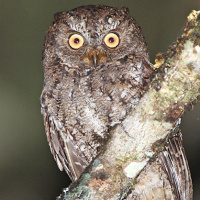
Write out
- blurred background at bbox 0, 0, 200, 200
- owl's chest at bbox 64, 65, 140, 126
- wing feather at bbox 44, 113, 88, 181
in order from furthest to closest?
blurred background at bbox 0, 0, 200, 200 < wing feather at bbox 44, 113, 88, 181 < owl's chest at bbox 64, 65, 140, 126

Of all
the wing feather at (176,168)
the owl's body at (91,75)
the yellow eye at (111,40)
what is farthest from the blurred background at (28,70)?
the wing feather at (176,168)

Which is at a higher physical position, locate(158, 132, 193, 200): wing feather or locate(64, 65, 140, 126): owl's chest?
locate(64, 65, 140, 126): owl's chest

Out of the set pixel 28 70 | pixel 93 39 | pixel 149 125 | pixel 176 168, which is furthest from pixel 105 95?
pixel 28 70

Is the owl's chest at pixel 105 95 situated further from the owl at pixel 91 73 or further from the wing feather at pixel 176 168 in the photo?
the wing feather at pixel 176 168

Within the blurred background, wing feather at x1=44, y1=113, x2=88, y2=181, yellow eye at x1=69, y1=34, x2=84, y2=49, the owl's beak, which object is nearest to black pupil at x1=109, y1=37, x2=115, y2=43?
the owl's beak

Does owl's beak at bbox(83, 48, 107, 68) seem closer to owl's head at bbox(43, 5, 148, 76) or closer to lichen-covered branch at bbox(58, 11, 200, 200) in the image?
owl's head at bbox(43, 5, 148, 76)

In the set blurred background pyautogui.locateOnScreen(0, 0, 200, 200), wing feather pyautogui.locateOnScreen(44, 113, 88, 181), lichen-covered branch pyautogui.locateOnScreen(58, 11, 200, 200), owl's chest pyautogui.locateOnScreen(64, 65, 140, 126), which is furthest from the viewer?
blurred background pyautogui.locateOnScreen(0, 0, 200, 200)
